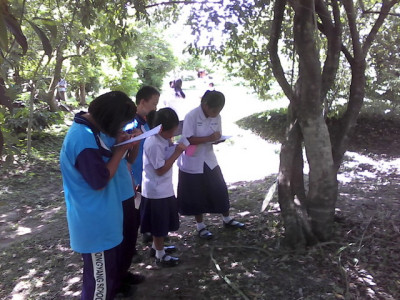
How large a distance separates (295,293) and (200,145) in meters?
1.62

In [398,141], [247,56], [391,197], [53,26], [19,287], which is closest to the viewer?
[53,26]

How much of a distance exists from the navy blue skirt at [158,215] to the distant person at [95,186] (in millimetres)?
842

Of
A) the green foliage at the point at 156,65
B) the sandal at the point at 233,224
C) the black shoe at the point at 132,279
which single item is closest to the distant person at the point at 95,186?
the black shoe at the point at 132,279

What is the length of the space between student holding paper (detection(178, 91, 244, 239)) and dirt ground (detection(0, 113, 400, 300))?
1.16ft

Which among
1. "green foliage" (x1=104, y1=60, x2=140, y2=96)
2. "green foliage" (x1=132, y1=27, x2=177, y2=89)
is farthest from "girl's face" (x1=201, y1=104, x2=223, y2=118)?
"green foliage" (x1=132, y1=27, x2=177, y2=89)

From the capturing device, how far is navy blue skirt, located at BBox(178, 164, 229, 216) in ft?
12.5

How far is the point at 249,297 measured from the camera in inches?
111

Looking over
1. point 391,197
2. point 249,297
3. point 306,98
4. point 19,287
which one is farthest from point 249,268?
point 391,197

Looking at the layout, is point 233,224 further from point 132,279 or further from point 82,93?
point 82,93

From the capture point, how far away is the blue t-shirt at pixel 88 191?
2.14 metres

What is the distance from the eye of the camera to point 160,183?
10.7 feet

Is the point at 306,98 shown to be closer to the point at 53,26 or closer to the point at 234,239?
the point at 234,239

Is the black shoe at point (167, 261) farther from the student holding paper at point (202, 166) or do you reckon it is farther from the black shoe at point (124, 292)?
the student holding paper at point (202, 166)

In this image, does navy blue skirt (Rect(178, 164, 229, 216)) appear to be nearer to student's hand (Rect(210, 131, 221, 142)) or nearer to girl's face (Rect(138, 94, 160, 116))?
student's hand (Rect(210, 131, 221, 142))
